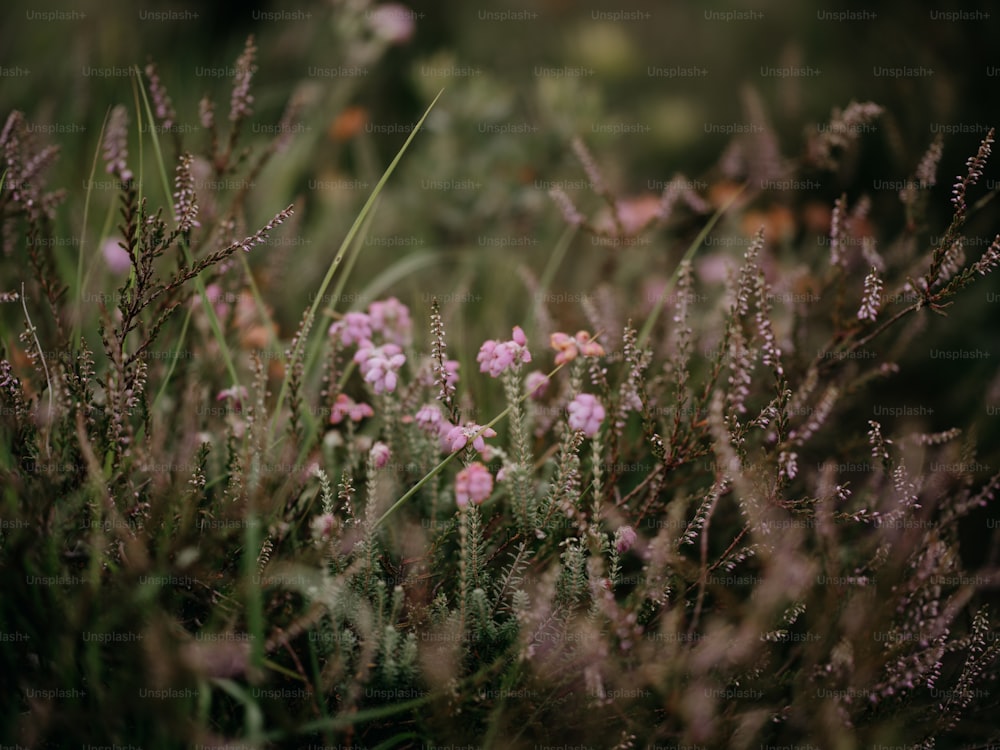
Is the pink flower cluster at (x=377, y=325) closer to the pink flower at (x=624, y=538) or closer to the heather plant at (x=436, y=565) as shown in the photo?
the heather plant at (x=436, y=565)

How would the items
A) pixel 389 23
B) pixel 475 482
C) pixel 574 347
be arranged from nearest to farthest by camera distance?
pixel 475 482
pixel 574 347
pixel 389 23

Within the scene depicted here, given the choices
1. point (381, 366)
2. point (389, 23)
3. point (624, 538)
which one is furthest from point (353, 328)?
point (389, 23)

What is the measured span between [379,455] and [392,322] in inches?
20.3

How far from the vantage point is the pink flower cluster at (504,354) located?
149 centimetres

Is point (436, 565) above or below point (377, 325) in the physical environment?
below

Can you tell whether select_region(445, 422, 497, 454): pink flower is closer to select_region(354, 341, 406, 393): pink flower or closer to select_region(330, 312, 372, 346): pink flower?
select_region(354, 341, 406, 393): pink flower

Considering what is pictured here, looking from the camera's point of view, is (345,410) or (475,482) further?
(345,410)

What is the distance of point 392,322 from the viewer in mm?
1973

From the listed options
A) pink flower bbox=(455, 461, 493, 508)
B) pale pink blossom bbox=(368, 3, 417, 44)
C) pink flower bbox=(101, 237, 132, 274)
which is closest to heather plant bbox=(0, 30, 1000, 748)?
pink flower bbox=(455, 461, 493, 508)

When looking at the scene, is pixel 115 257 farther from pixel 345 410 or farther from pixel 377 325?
pixel 345 410

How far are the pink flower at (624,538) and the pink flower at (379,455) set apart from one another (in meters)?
0.51

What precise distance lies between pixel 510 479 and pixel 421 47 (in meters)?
4.23

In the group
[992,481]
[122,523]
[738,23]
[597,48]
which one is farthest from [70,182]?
[738,23]

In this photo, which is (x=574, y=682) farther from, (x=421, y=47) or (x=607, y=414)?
(x=421, y=47)
